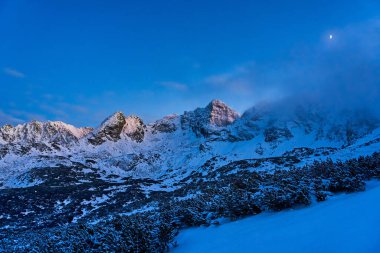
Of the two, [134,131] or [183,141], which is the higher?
[134,131]

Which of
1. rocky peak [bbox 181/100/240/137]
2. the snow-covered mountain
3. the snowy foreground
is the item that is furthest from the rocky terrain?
the snowy foreground

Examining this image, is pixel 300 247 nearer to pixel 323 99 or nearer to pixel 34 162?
pixel 34 162

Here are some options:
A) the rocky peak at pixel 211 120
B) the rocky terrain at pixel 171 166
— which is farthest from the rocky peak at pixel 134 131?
the rocky peak at pixel 211 120

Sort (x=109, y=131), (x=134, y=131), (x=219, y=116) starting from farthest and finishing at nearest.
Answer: (x=219, y=116) < (x=134, y=131) < (x=109, y=131)

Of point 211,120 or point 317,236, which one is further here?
point 211,120

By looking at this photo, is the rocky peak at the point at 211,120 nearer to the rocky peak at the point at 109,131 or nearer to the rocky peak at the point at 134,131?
the rocky peak at the point at 134,131

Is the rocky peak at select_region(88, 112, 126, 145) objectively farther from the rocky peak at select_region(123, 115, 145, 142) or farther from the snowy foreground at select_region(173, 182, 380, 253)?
the snowy foreground at select_region(173, 182, 380, 253)

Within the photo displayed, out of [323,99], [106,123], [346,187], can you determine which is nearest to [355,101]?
[323,99]

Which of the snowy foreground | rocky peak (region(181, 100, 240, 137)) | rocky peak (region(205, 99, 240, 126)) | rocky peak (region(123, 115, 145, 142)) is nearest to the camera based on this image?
the snowy foreground

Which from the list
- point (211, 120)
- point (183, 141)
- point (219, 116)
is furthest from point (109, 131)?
point (219, 116)

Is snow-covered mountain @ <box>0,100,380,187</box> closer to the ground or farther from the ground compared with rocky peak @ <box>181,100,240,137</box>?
closer to the ground

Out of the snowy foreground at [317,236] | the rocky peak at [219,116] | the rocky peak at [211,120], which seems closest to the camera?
the snowy foreground at [317,236]

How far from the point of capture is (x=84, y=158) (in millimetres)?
157250

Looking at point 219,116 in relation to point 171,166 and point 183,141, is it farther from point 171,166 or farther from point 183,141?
point 171,166
